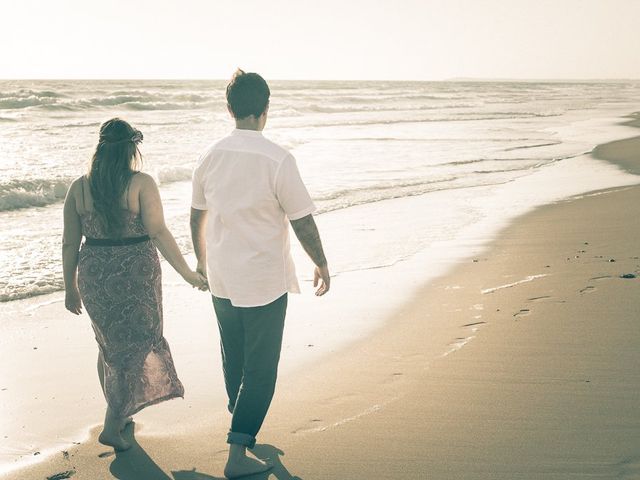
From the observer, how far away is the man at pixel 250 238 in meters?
3.19

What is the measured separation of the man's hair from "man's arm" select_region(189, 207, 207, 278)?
51 centimetres

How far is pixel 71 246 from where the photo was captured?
12.1ft

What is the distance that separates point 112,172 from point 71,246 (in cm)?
43

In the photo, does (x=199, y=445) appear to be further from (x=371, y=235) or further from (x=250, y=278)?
(x=371, y=235)

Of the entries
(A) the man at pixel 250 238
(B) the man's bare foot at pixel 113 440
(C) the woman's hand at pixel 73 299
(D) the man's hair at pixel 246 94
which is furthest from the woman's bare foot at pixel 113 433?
(D) the man's hair at pixel 246 94

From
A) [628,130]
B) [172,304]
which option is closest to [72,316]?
[172,304]

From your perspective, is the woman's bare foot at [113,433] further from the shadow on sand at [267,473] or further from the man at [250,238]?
the man at [250,238]

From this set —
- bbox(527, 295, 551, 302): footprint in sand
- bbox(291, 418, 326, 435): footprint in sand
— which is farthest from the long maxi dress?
bbox(527, 295, 551, 302): footprint in sand

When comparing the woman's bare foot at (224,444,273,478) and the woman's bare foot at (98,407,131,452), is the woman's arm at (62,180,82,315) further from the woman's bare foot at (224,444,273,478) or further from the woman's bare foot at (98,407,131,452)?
the woman's bare foot at (224,444,273,478)

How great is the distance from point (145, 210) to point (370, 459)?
1565 mm

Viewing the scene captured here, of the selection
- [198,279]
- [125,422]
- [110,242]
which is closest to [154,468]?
[125,422]

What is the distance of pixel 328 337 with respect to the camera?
5.45 meters

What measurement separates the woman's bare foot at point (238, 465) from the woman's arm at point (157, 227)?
78cm

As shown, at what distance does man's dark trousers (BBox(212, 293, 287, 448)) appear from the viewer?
3338mm
